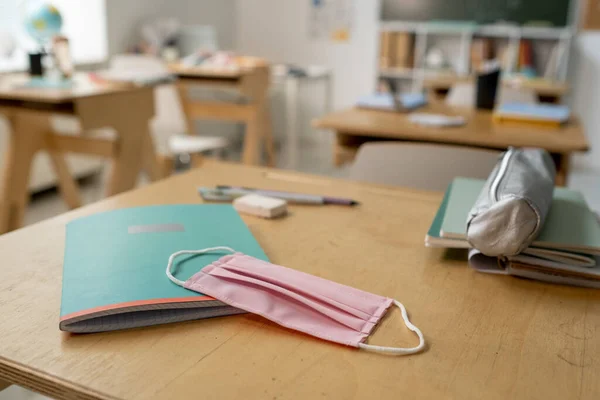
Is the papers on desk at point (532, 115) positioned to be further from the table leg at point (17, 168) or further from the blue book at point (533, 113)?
the table leg at point (17, 168)

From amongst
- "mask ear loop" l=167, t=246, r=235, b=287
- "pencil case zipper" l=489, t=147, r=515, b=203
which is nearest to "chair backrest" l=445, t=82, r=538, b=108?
"pencil case zipper" l=489, t=147, r=515, b=203

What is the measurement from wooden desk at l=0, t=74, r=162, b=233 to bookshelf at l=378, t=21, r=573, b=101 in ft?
9.52

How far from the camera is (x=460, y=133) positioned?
6.54 feet

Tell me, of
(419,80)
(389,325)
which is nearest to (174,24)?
(419,80)

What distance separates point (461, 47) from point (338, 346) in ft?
17.3

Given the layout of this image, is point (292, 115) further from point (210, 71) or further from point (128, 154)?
point (128, 154)

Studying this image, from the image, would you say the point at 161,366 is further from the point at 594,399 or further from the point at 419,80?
the point at 419,80

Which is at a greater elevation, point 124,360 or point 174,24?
point 174,24

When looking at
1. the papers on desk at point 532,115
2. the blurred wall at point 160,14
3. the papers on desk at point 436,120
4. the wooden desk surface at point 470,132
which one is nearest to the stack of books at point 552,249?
the wooden desk surface at point 470,132

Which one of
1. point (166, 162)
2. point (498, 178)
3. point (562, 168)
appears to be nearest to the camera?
point (498, 178)

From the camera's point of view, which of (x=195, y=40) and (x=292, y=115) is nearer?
(x=292, y=115)

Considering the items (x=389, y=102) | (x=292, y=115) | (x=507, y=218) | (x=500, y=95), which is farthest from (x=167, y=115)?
(x=507, y=218)

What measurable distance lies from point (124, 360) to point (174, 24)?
180 inches

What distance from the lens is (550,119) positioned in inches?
84.8
